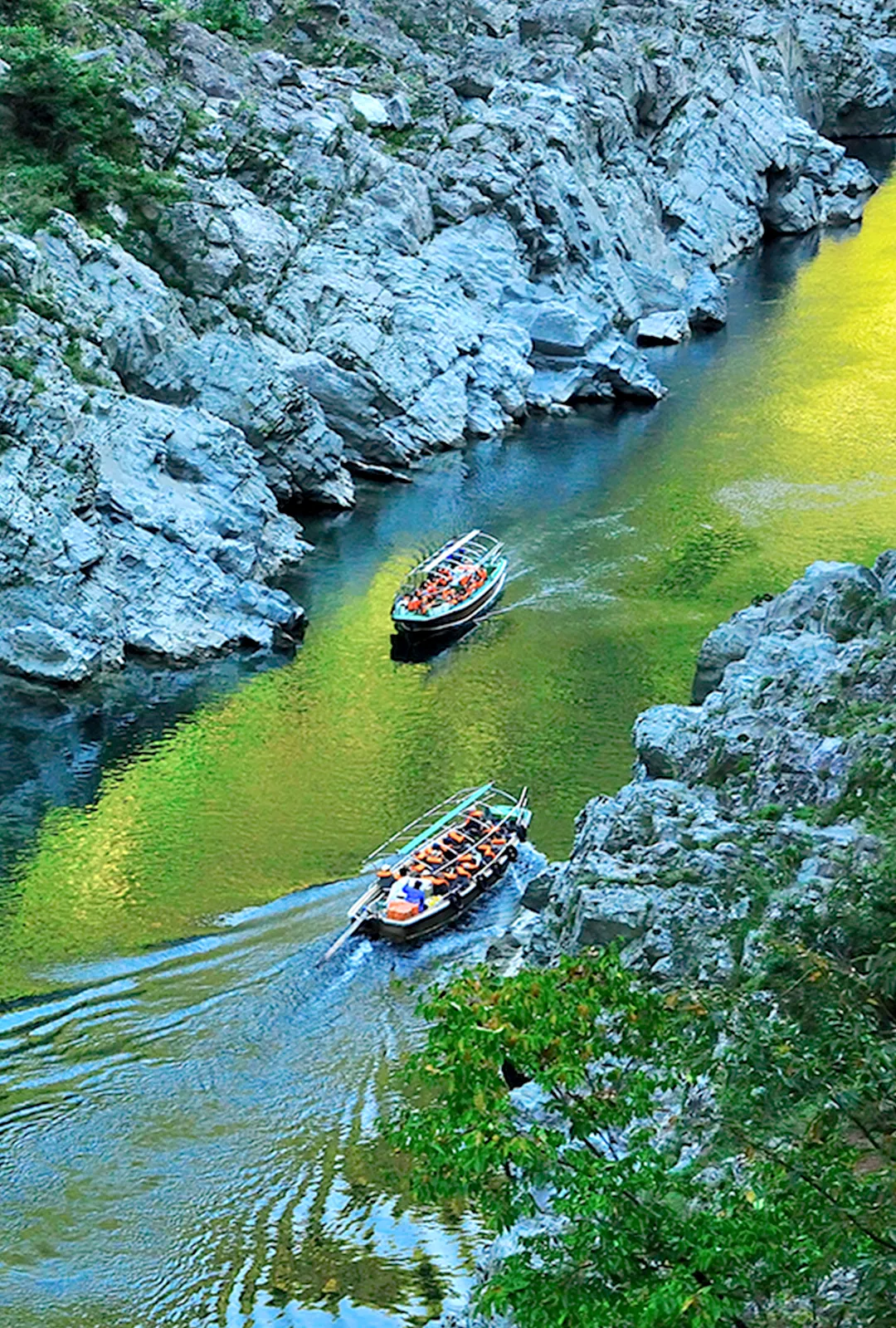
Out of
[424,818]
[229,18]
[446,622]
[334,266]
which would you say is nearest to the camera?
[424,818]

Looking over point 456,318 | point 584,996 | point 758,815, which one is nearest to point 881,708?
point 758,815

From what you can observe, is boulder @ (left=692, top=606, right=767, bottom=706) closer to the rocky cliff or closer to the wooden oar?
the wooden oar

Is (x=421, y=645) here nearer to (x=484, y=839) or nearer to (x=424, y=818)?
(x=424, y=818)

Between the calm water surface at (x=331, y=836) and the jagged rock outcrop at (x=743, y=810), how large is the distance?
17.2 ft

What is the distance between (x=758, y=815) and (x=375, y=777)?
21.1 m

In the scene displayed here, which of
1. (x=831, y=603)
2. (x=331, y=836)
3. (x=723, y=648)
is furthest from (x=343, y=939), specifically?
(x=831, y=603)

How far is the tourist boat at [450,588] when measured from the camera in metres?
56.5

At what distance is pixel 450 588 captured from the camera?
58062mm

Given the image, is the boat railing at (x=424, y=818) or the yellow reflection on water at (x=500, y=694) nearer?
the yellow reflection on water at (x=500, y=694)

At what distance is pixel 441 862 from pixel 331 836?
160 inches

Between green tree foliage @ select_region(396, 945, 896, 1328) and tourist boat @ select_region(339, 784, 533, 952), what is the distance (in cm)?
2127

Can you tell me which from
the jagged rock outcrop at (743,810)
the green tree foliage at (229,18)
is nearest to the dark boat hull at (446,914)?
the jagged rock outcrop at (743,810)

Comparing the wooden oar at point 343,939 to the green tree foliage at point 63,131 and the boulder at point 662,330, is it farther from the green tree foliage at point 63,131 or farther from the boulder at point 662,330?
the boulder at point 662,330

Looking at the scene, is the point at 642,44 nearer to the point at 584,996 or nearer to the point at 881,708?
the point at 881,708
